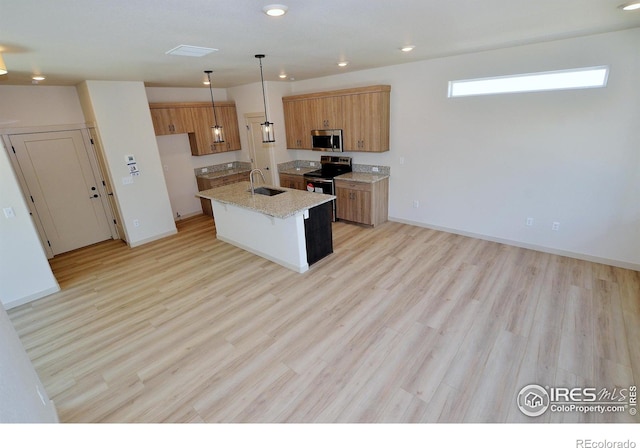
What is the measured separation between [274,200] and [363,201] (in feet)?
6.14

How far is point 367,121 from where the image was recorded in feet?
17.4

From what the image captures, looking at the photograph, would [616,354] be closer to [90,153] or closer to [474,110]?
[474,110]


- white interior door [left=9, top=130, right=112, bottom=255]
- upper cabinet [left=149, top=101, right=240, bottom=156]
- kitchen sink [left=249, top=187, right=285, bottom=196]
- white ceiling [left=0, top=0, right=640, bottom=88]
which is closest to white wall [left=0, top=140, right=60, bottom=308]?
white ceiling [left=0, top=0, right=640, bottom=88]

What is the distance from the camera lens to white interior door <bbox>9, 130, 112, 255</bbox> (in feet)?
15.8

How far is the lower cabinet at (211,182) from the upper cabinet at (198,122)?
0.61 m

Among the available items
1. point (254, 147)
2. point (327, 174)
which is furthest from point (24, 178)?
point (327, 174)

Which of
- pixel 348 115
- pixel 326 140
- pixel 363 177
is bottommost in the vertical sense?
pixel 363 177

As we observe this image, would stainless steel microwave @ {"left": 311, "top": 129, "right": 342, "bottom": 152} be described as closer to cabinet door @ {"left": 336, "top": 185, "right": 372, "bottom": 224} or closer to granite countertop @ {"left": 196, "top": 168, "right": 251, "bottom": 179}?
cabinet door @ {"left": 336, "top": 185, "right": 372, "bottom": 224}

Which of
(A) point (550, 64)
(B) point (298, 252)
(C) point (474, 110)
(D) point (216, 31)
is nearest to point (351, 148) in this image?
(C) point (474, 110)

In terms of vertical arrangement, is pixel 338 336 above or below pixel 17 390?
below

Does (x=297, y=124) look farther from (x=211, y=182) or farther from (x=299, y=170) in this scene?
(x=211, y=182)

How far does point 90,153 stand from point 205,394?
5.07 metres

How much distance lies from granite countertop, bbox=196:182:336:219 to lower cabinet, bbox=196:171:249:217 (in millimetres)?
1736

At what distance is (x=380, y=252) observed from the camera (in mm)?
4625
